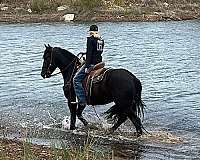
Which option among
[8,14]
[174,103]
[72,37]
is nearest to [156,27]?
[72,37]

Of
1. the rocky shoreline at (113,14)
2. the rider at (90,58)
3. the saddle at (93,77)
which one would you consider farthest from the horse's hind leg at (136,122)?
the rocky shoreline at (113,14)

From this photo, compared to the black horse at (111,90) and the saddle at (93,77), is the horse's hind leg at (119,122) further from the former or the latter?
the saddle at (93,77)

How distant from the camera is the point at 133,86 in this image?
11.8 m

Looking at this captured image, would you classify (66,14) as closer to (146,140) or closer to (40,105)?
(40,105)

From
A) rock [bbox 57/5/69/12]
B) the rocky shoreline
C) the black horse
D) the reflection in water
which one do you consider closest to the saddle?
the black horse

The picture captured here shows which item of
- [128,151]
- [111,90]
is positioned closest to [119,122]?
[111,90]

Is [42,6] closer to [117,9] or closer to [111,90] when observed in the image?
[117,9]

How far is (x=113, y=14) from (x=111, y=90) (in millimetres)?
38179

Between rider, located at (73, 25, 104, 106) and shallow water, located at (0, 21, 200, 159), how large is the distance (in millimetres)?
1510

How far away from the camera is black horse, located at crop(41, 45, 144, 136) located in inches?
466

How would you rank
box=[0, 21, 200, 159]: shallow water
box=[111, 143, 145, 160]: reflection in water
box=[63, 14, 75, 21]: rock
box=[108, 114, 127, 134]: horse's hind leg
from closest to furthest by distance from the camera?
box=[111, 143, 145, 160]: reflection in water, box=[108, 114, 127, 134]: horse's hind leg, box=[0, 21, 200, 159]: shallow water, box=[63, 14, 75, 21]: rock

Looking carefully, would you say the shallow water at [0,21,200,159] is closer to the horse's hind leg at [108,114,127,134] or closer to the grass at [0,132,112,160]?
the horse's hind leg at [108,114,127,134]

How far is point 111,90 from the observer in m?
12.1

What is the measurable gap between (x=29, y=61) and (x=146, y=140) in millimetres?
14488
